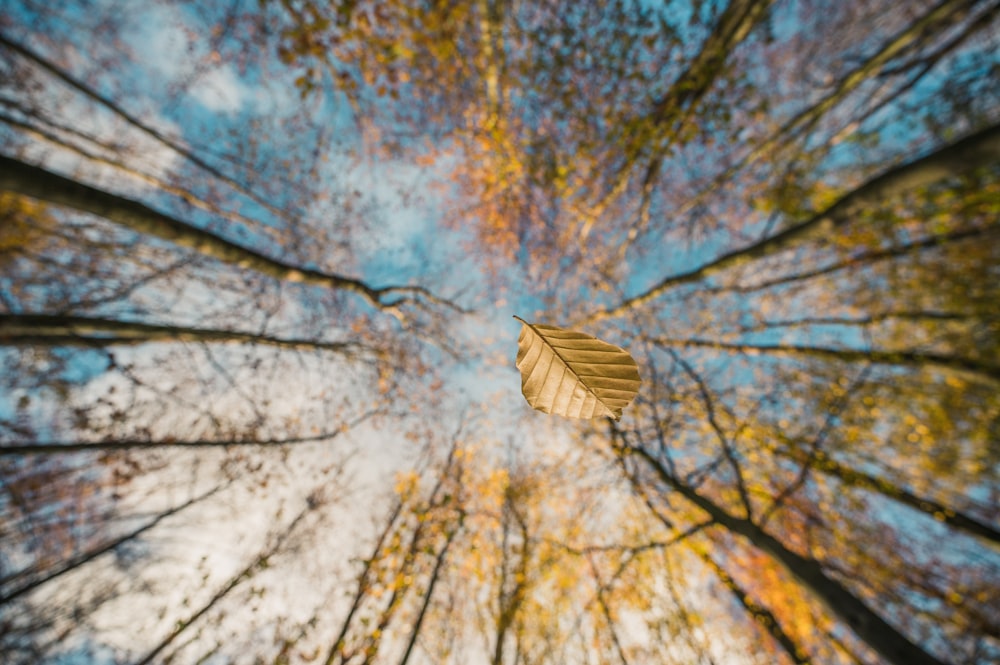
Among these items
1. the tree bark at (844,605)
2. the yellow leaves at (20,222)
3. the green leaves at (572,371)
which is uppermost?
the green leaves at (572,371)

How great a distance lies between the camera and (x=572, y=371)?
767 mm

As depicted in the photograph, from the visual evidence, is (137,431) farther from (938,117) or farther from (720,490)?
(938,117)

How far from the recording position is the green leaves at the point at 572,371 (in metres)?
0.73

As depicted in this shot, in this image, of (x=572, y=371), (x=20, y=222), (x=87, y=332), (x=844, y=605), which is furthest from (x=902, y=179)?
(x=20, y=222)

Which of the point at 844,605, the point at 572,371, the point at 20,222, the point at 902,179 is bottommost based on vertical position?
the point at 844,605

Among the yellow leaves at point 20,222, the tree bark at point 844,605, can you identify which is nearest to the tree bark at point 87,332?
the yellow leaves at point 20,222

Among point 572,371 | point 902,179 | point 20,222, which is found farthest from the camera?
point 20,222

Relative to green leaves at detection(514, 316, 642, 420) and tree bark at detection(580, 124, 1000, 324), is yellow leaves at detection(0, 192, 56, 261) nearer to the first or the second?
green leaves at detection(514, 316, 642, 420)

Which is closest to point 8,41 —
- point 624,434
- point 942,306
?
point 624,434

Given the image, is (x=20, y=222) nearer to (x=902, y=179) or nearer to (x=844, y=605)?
(x=902, y=179)

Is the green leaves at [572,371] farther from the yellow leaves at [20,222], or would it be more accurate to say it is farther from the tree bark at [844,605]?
the yellow leaves at [20,222]

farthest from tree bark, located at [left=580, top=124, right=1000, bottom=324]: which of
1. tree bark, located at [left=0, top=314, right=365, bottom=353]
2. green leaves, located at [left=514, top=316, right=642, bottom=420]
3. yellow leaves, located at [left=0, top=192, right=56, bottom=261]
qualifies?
yellow leaves, located at [left=0, top=192, right=56, bottom=261]

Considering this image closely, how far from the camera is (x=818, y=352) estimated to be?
565 cm

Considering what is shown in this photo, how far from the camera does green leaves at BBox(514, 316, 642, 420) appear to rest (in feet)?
2.38
